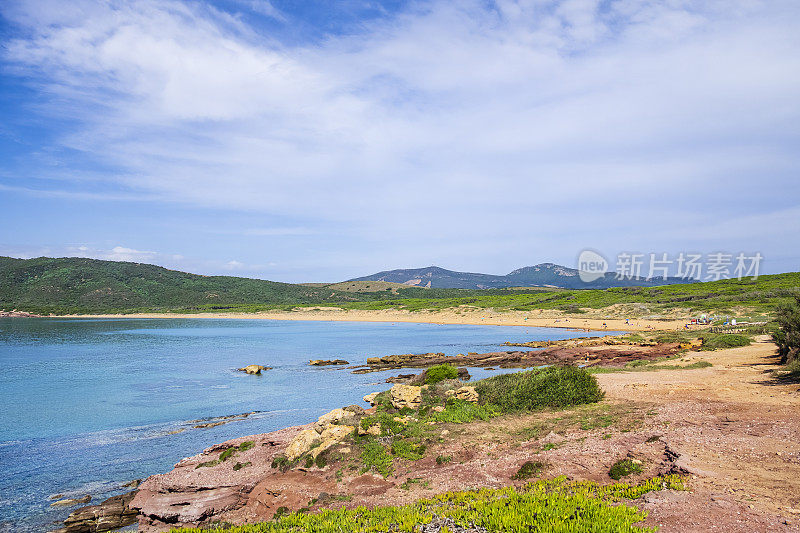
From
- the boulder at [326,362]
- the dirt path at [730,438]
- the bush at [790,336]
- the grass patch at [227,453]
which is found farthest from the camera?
the boulder at [326,362]

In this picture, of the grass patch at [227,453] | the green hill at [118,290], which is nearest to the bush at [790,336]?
the grass patch at [227,453]

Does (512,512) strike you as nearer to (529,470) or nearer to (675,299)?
(529,470)

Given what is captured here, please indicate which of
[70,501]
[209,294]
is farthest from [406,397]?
[209,294]

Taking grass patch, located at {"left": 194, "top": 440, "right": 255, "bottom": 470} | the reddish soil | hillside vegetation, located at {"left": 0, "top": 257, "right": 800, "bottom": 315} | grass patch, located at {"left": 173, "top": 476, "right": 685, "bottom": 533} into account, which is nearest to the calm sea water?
grass patch, located at {"left": 194, "top": 440, "right": 255, "bottom": 470}

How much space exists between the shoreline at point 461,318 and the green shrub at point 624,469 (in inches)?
1916

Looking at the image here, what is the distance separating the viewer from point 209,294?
166 meters

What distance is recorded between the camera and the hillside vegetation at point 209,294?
95.9 meters

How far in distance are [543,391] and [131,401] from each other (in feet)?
93.4

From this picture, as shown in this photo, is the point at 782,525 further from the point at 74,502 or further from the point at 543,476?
the point at 74,502

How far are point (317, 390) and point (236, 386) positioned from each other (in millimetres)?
7872

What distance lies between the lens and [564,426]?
16.9 metres

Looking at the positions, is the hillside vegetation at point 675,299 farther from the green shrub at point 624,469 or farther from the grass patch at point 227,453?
the grass patch at point 227,453

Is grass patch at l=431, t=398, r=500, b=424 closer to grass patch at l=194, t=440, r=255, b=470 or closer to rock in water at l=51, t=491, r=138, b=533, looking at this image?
grass patch at l=194, t=440, r=255, b=470

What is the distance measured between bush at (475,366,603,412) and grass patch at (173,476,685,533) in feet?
28.8
